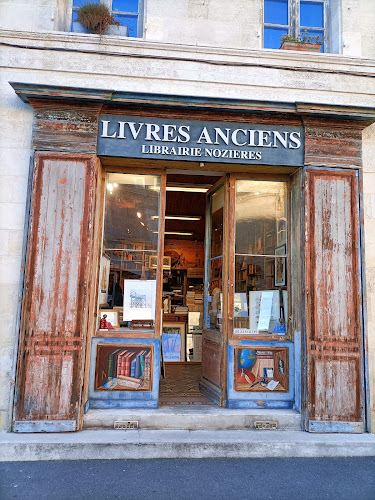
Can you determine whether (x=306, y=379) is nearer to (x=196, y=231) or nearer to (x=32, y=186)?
(x=32, y=186)

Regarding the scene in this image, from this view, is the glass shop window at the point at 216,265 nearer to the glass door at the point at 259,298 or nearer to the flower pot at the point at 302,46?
the glass door at the point at 259,298

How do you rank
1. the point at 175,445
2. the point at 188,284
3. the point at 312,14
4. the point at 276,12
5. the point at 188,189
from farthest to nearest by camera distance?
1. the point at 188,284
2. the point at 188,189
3. the point at 312,14
4. the point at 276,12
5. the point at 175,445

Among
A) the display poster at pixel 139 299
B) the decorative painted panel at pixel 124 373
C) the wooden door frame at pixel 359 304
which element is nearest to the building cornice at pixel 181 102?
the wooden door frame at pixel 359 304

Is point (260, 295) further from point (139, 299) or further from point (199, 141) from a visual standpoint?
point (199, 141)

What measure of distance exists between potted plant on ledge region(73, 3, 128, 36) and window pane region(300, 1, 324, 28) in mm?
2752

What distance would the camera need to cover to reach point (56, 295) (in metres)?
4.58

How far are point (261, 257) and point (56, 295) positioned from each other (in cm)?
280

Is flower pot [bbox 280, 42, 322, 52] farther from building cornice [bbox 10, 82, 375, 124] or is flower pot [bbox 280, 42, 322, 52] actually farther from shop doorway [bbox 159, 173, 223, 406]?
shop doorway [bbox 159, 173, 223, 406]

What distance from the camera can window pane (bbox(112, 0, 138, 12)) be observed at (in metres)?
5.57

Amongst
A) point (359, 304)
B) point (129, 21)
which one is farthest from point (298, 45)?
point (359, 304)

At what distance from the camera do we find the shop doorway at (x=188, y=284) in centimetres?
566

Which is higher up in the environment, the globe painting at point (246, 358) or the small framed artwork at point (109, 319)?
the small framed artwork at point (109, 319)

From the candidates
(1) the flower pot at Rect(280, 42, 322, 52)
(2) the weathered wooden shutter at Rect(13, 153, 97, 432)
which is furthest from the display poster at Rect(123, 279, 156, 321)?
(1) the flower pot at Rect(280, 42, 322, 52)

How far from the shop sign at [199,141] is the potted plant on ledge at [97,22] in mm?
1377
